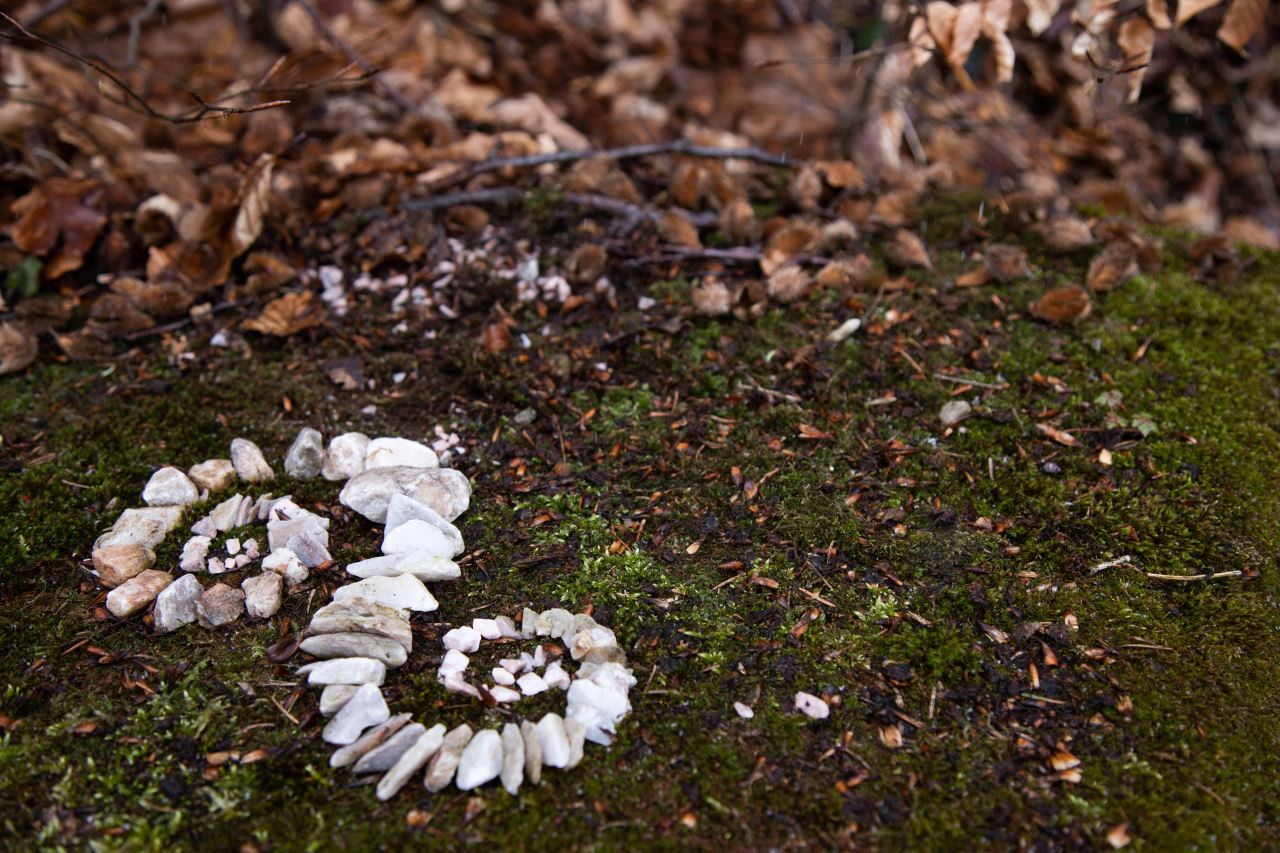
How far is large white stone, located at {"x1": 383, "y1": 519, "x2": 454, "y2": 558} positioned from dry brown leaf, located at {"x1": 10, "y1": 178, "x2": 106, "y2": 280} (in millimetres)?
1640

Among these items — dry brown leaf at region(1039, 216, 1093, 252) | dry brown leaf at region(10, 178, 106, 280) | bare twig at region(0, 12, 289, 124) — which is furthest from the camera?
dry brown leaf at region(1039, 216, 1093, 252)

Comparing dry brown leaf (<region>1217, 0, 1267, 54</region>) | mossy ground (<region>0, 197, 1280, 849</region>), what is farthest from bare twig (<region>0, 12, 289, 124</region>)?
dry brown leaf (<region>1217, 0, 1267, 54</region>)

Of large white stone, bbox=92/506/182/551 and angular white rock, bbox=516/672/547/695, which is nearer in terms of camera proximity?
angular white rock, bbox=516/672/547/695

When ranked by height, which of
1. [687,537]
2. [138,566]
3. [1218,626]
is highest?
[1218,626]

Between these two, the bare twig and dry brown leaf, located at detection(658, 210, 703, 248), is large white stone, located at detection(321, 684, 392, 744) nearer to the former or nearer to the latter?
the bare twig

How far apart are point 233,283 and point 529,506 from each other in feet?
4.38

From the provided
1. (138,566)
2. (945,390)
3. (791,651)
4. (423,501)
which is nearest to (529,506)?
(423,501)

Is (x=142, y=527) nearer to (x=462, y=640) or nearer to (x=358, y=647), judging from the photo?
(x=358, y=647)

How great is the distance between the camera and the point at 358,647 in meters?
1.69

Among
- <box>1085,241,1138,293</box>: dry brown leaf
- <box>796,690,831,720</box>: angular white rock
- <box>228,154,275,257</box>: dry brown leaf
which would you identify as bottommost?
<box>796,690,831,720</box>: angular white rock

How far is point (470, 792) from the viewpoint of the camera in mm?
1521

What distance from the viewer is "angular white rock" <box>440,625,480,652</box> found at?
1.76m

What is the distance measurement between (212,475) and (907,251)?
212 centimetres

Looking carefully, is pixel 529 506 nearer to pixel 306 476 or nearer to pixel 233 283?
pixel 306 476
